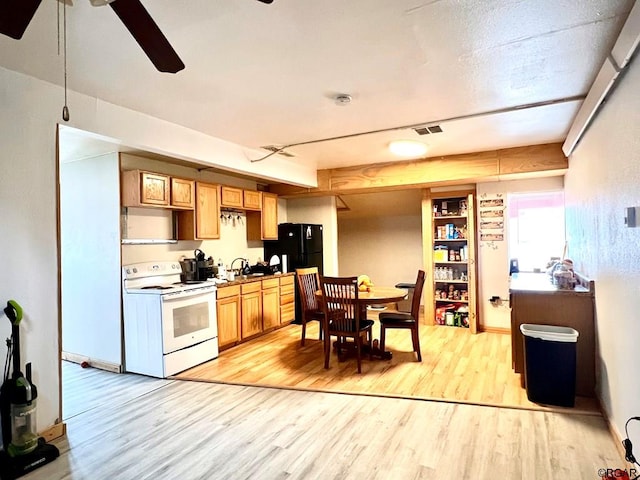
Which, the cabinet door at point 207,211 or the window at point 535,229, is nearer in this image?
the cabinet door at point 207,211

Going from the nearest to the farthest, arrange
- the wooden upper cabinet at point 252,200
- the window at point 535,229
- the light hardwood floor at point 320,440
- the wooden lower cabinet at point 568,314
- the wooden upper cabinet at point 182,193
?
1. the light hardwood floor at point 320,440
2. the wooden lower cabinet at point 568,314
3. the wooden upper cabinet at point 182,193
4. the wooden upper cabinet at point 252,200
5. the window at point 535,229

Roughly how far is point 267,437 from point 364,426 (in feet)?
2.23

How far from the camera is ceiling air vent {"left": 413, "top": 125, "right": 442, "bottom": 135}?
3828 millimetres

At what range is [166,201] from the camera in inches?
170

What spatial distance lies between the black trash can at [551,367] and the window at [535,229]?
3591 millimetres

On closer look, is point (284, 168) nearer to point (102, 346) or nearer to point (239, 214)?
point (239, 214)

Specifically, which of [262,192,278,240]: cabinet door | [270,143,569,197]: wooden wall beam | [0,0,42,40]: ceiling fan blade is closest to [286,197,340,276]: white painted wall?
[270,143,569,197]: wooden wall beam

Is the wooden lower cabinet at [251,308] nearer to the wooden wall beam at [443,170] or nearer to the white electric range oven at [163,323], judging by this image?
the white electric range oven at [163,323]

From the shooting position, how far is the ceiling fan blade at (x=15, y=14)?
1.32 m

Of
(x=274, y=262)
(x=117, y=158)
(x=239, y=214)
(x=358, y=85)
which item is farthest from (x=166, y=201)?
(x=358, y=85)

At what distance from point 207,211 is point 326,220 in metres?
2.35

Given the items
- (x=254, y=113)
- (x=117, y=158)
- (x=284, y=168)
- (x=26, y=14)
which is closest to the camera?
(x=26, y=14)

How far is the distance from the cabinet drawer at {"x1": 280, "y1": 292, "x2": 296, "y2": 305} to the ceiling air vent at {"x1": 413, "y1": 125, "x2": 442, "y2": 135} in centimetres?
310

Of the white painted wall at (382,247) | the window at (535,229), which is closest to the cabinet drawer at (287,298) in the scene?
the white painted wall at (382,247)
